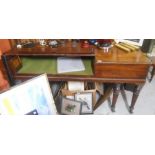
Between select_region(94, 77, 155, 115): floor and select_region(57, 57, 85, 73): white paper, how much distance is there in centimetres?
60

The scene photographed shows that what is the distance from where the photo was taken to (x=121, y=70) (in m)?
1.37

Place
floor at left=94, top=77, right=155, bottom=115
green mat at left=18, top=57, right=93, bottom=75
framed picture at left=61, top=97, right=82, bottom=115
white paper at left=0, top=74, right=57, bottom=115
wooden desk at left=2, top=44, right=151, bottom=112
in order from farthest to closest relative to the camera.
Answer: floor at left=94, top=77, right=155, bottom=115 < framed picture at left=61, top=97, right=82, bottom=115 < green mat at left=18, top=57, right=93, bottom=75 < wooden desk at left=2, top=44, right=151, bottom=112 < white paper at left=0, top=74, right=57, bottom=115

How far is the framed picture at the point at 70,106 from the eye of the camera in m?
1.67

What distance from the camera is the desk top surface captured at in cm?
134

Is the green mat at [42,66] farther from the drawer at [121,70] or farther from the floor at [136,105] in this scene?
the floor at [136,105]

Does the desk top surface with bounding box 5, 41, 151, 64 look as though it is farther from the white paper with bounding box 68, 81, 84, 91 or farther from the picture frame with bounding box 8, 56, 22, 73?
the white paper with bounding box 68, 81, 84, 91

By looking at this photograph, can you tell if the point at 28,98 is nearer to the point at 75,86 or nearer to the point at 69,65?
the point at 69,65

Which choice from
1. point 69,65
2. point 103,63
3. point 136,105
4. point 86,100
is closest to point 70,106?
point 86,100

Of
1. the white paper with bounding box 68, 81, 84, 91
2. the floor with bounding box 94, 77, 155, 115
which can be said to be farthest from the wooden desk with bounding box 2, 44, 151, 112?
the floor with bounding box 94, 77, 155, 115

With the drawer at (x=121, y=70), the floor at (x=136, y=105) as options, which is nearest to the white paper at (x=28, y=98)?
the drawer at (x=121, y=70)

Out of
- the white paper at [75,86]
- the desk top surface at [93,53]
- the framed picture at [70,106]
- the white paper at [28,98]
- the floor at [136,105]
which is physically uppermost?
the desk top surface at [93,53]
